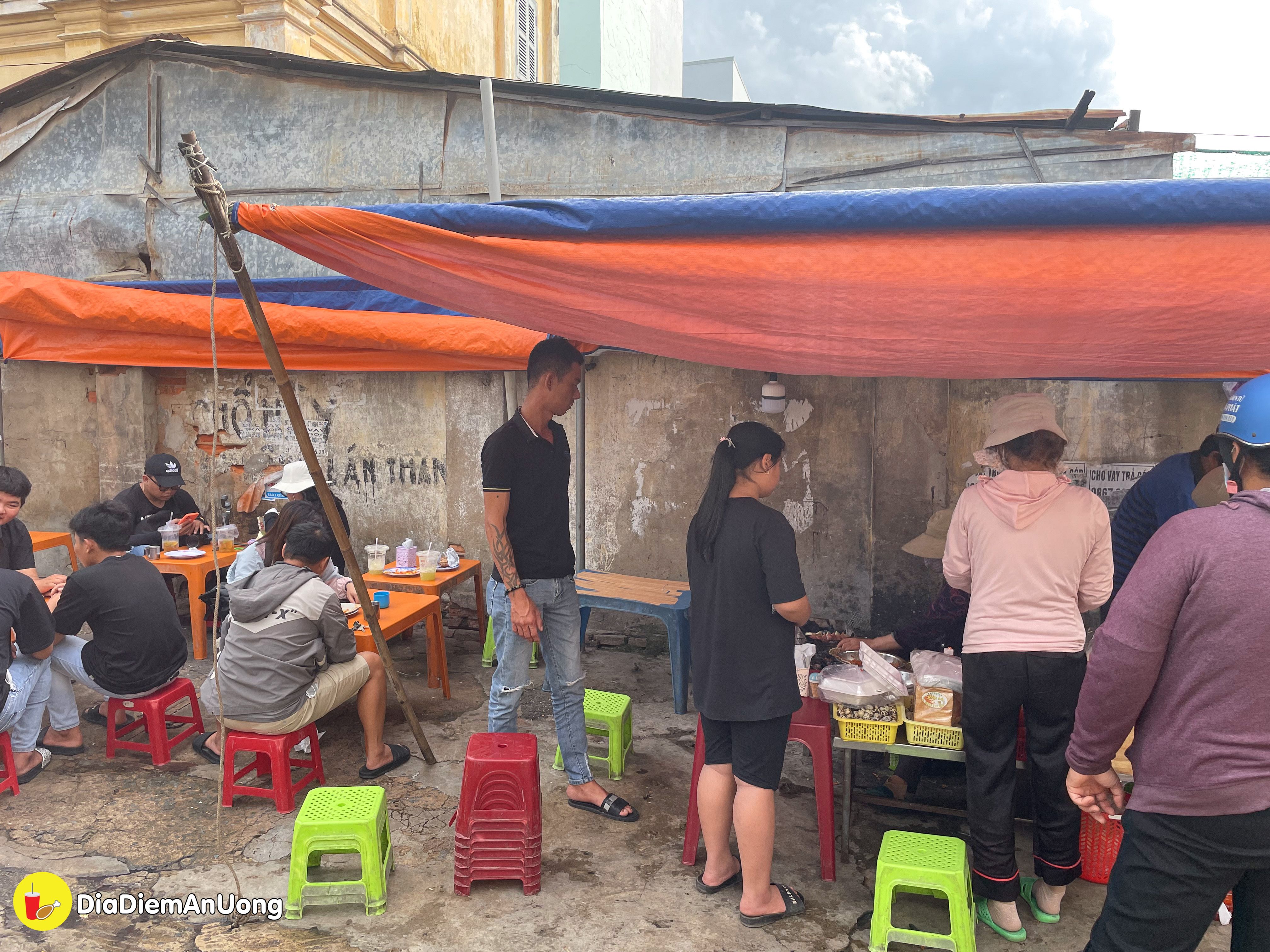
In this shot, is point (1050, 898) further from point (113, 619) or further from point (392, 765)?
point (113, 619)

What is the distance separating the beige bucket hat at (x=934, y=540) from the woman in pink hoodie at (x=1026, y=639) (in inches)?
47.0

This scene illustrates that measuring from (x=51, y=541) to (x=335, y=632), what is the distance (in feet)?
13.0

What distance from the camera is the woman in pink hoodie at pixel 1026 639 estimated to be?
2732mm

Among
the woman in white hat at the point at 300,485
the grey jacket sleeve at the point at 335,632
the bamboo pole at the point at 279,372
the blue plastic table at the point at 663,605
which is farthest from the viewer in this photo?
the woman in white hat at the point at 300,485

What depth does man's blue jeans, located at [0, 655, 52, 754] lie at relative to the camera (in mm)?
3777

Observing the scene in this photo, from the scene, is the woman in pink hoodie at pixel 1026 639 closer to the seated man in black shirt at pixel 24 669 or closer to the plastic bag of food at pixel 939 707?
the plastic bag of food at pixel 939 707

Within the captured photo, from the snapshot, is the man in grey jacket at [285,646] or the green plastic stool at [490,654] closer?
the man in grey jacket at [285,646]

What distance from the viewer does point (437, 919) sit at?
2920 millimetres

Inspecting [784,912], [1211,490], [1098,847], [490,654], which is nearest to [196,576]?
[490,654]

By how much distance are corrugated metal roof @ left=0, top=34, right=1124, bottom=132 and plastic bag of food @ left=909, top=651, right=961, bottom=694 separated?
4.08 meters

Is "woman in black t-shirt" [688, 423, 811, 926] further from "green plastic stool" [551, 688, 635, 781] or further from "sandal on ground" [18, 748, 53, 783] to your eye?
"sandal on ground" [18, 748, 53, 783]

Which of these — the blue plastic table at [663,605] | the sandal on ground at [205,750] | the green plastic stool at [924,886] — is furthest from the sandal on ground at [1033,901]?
the sandal on ground at [205,750]

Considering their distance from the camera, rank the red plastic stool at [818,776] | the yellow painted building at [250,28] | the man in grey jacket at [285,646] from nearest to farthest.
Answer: the red plastic stool at [818,776] < the man in grey jacket at [285,646] < the yellow painted building at [250,28]

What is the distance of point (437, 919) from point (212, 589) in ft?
12.1
